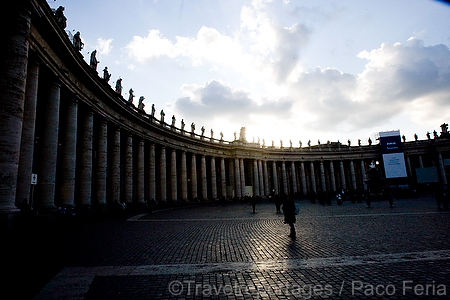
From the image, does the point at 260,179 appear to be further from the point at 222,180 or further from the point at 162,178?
the point at 162,178

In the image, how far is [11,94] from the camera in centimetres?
1093

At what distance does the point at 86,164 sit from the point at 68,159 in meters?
2.63

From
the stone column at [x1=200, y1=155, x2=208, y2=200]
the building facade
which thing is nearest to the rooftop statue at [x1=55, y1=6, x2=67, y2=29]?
the building facade

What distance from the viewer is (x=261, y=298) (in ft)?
14.3

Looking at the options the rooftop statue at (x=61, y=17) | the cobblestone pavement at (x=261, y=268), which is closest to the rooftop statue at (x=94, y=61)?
the rooftop statue at (x=61, y=17)

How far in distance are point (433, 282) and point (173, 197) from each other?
116 ft

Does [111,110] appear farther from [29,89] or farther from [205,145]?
[205,145]

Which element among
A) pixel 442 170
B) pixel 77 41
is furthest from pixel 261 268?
pixel 442 170

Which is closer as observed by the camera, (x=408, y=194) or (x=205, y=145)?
(x=408, y=194)

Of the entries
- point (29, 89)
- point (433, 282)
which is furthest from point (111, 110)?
point (433, 282)

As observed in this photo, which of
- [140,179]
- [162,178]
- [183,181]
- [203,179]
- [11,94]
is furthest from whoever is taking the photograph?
[203,179]

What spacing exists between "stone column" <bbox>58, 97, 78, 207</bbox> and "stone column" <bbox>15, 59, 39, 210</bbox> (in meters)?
4.48

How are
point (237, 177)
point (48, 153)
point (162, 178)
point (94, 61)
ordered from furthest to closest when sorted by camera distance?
point (237, 177)
point (162, 178)
point (94, 61)
point (48, 153)

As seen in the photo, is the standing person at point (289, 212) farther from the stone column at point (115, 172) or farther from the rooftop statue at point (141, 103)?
the rooftop statue at point (141, 103)
